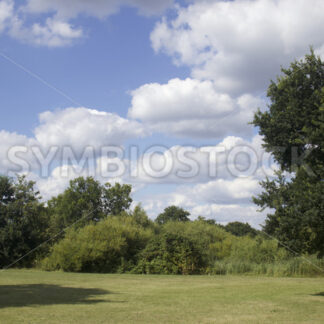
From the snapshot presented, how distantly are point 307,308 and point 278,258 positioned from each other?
14261 millimetres

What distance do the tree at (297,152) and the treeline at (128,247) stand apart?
25.6ft

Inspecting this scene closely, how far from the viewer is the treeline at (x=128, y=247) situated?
2436 cm

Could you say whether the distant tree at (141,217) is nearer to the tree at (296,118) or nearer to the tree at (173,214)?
the tree at (296,118)

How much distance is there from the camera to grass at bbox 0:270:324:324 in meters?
9.17

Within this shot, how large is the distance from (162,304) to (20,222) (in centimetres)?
2132

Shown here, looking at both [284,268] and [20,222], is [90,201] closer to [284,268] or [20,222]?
[20,222]

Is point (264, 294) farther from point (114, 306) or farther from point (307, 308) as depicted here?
point (114, 306)

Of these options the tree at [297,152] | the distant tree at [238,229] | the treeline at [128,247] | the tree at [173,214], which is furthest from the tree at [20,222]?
the distant tree at [238,229]

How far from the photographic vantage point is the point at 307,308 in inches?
427

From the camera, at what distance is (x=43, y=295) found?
13.1 metres

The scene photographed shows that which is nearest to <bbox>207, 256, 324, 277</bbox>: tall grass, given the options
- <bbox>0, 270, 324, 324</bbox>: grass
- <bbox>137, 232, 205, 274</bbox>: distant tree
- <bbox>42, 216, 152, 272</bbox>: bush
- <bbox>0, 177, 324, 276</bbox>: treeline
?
<bbox>0, 177, 324, 276</bbox>: treeline

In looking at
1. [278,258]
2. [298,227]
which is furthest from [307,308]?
[278,258]

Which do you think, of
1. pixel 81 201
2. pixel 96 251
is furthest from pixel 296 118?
pixel 81 201

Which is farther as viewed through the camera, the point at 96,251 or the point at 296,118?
the point at 96,251
